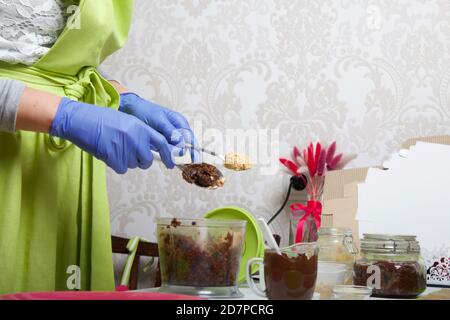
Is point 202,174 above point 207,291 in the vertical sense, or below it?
above

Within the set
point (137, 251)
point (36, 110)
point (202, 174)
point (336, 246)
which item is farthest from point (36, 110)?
point (137, 251)

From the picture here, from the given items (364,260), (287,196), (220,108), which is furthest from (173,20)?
(364,260)

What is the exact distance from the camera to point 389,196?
1102 millimetres

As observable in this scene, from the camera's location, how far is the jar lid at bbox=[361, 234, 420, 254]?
2.56ft

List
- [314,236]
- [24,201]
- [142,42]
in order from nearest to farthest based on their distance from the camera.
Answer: [24,201], [314,236], [142,42]

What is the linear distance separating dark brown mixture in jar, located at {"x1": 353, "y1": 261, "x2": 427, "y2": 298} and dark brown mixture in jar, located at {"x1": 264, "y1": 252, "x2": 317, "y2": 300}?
5.8 inches

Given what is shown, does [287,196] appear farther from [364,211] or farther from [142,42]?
[142,42]

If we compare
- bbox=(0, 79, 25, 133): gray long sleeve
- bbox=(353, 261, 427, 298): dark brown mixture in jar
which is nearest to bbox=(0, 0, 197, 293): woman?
bbox=(0, 79, 25, 133): gray long sleeve

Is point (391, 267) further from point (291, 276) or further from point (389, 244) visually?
point (291, 276)

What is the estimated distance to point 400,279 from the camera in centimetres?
75

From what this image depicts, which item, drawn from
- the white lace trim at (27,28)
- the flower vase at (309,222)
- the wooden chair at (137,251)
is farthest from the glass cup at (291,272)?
the wooden chair at (137,251)

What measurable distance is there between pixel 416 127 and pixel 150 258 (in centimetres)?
84

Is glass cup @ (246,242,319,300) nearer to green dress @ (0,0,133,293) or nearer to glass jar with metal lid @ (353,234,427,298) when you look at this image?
glass jar with metal lid @ (353,234,427,298)

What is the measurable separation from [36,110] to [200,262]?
1.17ft
